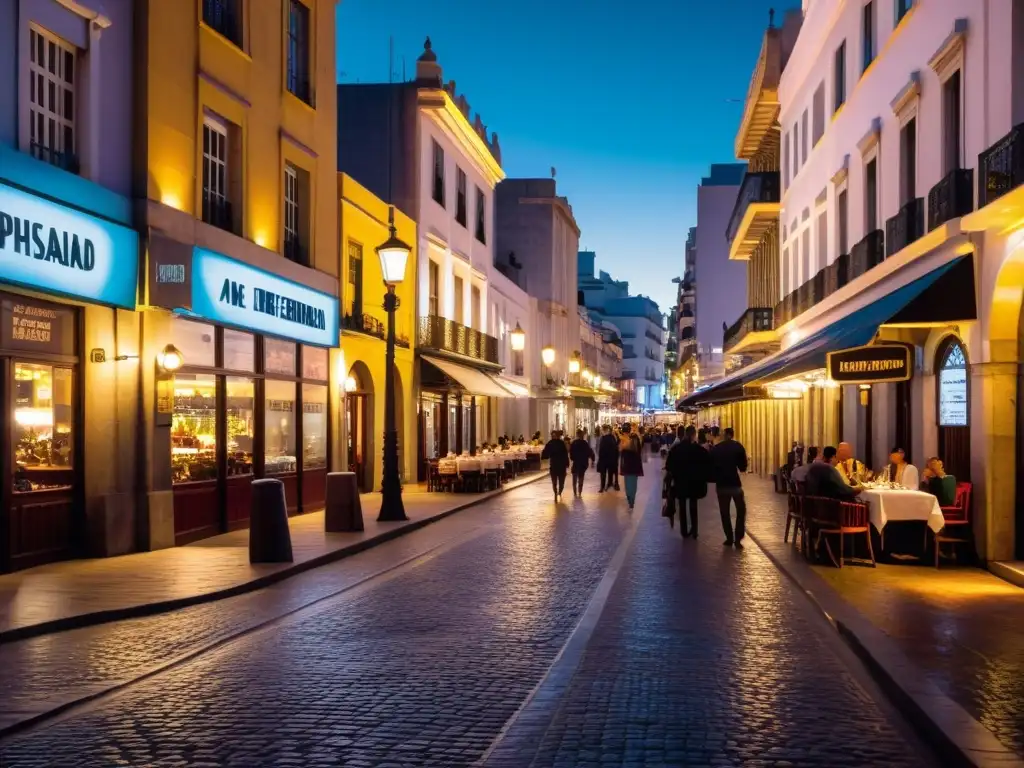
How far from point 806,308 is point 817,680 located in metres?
21.5

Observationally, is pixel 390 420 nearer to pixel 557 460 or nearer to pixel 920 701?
pixel 557 460

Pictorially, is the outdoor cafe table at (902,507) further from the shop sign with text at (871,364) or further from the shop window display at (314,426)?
the shop window display at (314,426)

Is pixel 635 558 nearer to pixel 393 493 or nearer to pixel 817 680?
pixel 393 493

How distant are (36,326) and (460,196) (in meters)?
25.7

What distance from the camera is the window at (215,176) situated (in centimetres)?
1862

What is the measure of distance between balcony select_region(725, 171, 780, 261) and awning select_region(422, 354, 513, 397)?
9.72 m

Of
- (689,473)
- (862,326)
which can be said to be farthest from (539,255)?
(862,326)

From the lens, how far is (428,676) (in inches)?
322

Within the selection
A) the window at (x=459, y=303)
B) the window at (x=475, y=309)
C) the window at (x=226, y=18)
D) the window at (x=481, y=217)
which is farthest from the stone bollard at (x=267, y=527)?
the window at (x=481, y=217)

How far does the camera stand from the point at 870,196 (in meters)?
22.7

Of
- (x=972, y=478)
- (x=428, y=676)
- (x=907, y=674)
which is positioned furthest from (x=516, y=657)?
(x=972, y=478)

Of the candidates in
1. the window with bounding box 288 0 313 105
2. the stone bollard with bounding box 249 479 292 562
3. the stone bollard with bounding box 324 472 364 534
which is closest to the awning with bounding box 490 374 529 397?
the window with bounding box 288 0 313 105

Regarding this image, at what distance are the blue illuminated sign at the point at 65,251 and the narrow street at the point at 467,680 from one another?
4210mm

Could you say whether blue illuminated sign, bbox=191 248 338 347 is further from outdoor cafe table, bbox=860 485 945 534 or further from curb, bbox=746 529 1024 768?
curb, bbox=746 529 1024 768
